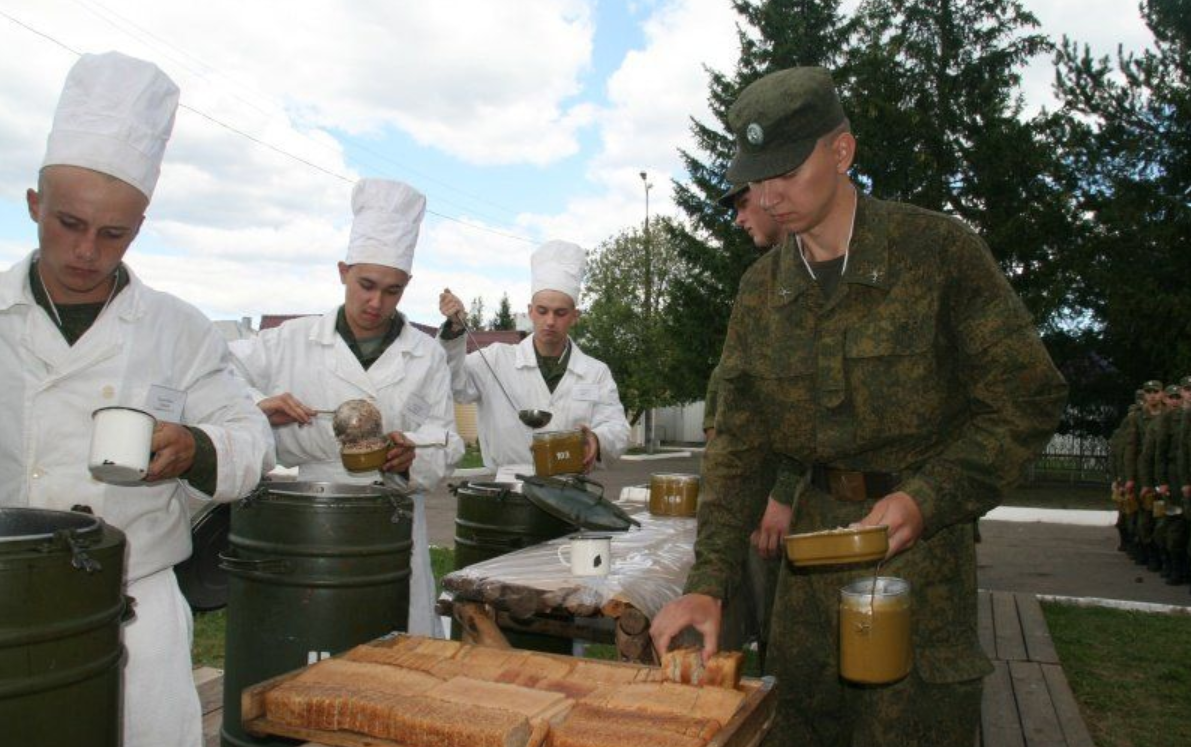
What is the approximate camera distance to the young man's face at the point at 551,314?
539 cm

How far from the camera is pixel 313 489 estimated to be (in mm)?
3090

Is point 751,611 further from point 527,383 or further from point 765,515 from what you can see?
point 765,515

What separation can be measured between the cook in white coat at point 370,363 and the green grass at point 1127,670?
11.0 feet

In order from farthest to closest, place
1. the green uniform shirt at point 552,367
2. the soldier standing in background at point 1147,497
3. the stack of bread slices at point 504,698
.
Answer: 1. the soldier standing in background at point 1147,497
2. the green uniform shirt at point 552,367
3. the stack of bread slices at point 504,698

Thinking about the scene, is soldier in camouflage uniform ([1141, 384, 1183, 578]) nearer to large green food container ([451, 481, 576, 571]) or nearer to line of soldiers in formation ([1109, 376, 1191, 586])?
line of soldiers in formation ([1109, 376, 1191, 586])

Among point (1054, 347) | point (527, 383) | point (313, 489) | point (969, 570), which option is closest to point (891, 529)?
point (969, 570)

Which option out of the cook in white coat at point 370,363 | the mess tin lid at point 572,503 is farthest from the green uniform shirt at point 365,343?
the mess tin lid at point 572,503

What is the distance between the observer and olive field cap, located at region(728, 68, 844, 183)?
2320 millimetres

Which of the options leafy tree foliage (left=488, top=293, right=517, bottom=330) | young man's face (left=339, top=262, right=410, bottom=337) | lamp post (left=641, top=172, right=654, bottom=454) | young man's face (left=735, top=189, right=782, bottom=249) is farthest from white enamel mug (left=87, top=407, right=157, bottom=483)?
leafy tree foliage (left=488, top=293, right=517, bottom=330)

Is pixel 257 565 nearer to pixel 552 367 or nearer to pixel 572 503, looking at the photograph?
pixel 572 503

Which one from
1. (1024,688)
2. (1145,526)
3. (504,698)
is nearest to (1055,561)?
(1145,526)

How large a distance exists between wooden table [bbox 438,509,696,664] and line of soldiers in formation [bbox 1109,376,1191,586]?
7969 millimetres

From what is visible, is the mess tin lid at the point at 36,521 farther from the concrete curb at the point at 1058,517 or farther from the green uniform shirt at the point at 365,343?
the concrete curb at the point at 1058,517

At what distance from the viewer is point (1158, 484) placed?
10.2 m
